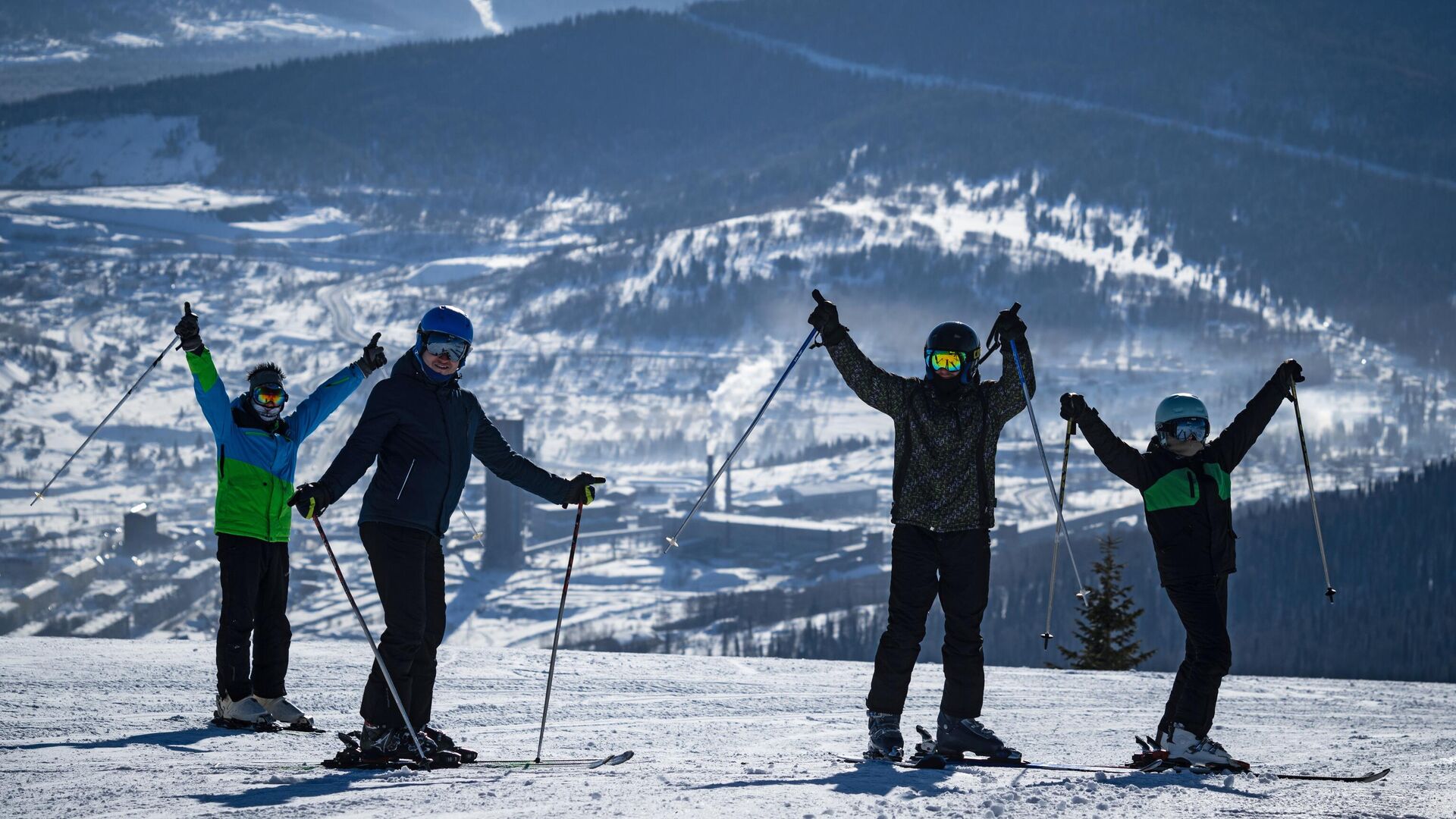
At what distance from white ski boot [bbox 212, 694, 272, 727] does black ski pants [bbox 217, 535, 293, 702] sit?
0.04 meters

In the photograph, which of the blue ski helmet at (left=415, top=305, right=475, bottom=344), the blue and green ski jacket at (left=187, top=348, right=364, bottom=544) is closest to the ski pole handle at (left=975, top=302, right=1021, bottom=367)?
the blue ski helmet at (left=415, top=305, right=475, bottom=344)

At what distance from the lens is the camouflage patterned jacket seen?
585 cm

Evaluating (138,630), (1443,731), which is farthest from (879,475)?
(1443,731)

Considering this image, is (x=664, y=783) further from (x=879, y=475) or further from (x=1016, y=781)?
(x=879, y=475)

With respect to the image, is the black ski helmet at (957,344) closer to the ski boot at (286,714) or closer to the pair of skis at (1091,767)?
the pair of skis at (1091,767)

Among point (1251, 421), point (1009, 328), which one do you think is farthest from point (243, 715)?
point (1251, 421)

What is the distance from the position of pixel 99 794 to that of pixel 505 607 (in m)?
79.5

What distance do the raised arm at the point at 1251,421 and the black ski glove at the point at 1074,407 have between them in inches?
22.0

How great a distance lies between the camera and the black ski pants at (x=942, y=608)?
5859mm

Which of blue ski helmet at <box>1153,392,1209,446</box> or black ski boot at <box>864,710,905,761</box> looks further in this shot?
blue ski helmet at <box>1153,392,1209,446</box>

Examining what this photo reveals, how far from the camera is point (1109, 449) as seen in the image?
6137 mm

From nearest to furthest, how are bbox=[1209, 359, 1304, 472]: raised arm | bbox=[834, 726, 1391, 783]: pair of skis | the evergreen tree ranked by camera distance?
1. bbox=[834, 726, 1391, 783]: pair of skis
2. bbox=[1209, 359, 1304, 472]: raised arm
3. the evergreen tree

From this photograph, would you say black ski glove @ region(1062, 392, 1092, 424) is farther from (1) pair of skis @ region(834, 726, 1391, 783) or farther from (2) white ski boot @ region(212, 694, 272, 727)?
(2) white ski boot @ region(212, 694, 272, 727)

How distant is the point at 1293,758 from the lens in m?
7.01
